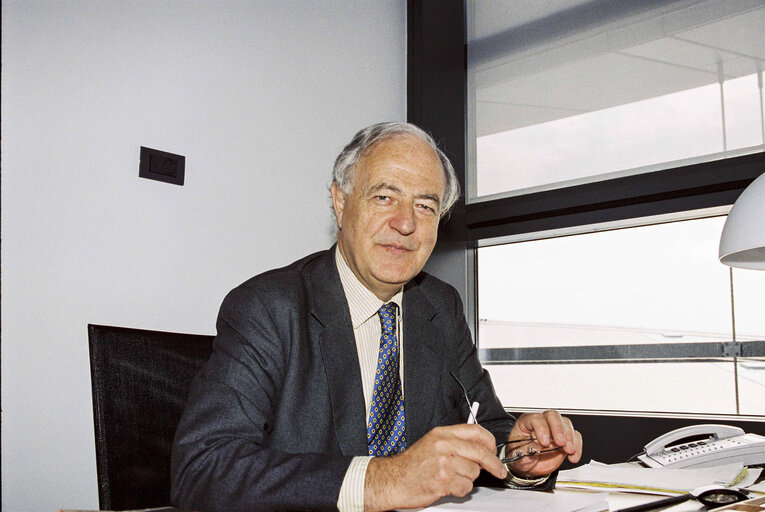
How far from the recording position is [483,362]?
8.84 feet

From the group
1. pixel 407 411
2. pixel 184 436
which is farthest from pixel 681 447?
pixel 184 436

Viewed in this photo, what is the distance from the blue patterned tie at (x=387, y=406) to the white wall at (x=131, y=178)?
0.80 metres

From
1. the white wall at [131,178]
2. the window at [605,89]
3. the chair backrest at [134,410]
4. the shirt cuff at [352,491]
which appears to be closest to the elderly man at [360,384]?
the shirt cuff at [352,491]

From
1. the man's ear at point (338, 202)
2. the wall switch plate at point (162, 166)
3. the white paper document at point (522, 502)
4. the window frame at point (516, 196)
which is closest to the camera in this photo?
the white paper document at point (522, 502)

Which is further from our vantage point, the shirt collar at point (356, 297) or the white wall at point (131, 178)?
the white wall at point (131, 178)

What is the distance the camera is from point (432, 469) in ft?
3.30

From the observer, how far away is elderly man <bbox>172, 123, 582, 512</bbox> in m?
1.04

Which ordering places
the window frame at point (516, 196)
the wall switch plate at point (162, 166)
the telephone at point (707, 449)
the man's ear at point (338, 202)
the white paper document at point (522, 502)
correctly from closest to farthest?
the white paper document at point (522, 502) → the telephone at point (707, 449) → the man's ear at point (338, 202) → the wall switch plate at point (162, 166) → the window frame at point (516, 196)

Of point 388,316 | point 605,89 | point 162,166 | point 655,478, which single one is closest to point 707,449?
point 655,478

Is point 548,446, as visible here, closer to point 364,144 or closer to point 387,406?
point 387,406

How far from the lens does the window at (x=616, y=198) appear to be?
83.7 inches

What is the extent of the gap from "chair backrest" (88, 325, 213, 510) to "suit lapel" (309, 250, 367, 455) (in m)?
0.31

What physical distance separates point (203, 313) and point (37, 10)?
3.08ft

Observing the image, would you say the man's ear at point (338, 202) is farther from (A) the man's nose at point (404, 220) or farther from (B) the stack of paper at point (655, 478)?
(B) the stack of paper at point (655, 478)
